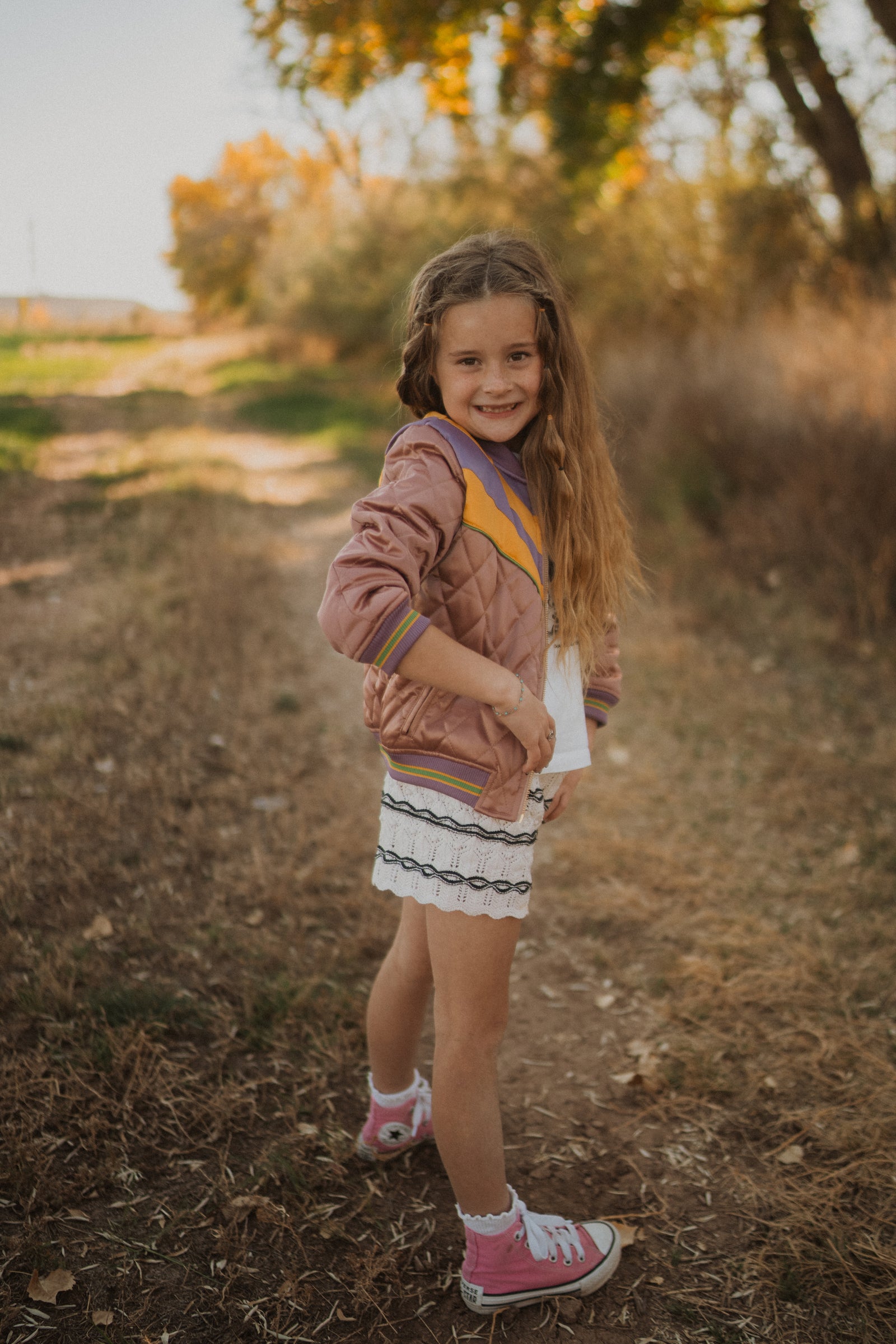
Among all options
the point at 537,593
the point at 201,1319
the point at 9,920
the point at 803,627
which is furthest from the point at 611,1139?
the point at 803,627

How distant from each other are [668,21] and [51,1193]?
9.02 m

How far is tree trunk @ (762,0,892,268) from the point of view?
7.58m

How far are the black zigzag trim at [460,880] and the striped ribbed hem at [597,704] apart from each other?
1.39 ft

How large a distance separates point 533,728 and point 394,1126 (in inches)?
47.4

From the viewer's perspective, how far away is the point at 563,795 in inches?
73.4

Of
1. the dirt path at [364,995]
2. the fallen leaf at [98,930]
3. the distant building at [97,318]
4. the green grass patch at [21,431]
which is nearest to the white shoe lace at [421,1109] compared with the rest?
the dirt path at [364,995]

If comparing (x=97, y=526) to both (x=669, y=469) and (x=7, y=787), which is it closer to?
(x=7, y=787)

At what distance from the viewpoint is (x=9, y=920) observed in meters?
2.85

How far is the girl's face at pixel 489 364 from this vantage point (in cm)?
158

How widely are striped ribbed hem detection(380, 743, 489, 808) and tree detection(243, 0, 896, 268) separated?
25.1 feet

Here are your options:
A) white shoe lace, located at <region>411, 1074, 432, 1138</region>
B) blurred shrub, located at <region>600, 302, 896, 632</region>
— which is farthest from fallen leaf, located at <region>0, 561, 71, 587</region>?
white shoe lace, located at <region>411, 1074, 432, 1138</region>

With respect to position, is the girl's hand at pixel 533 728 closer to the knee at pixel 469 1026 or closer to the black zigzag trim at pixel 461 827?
the black zigzag trim at pixel 461 827

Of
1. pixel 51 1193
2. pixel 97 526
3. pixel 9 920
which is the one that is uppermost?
pixel 97 526

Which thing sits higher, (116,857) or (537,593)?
(537,593)
